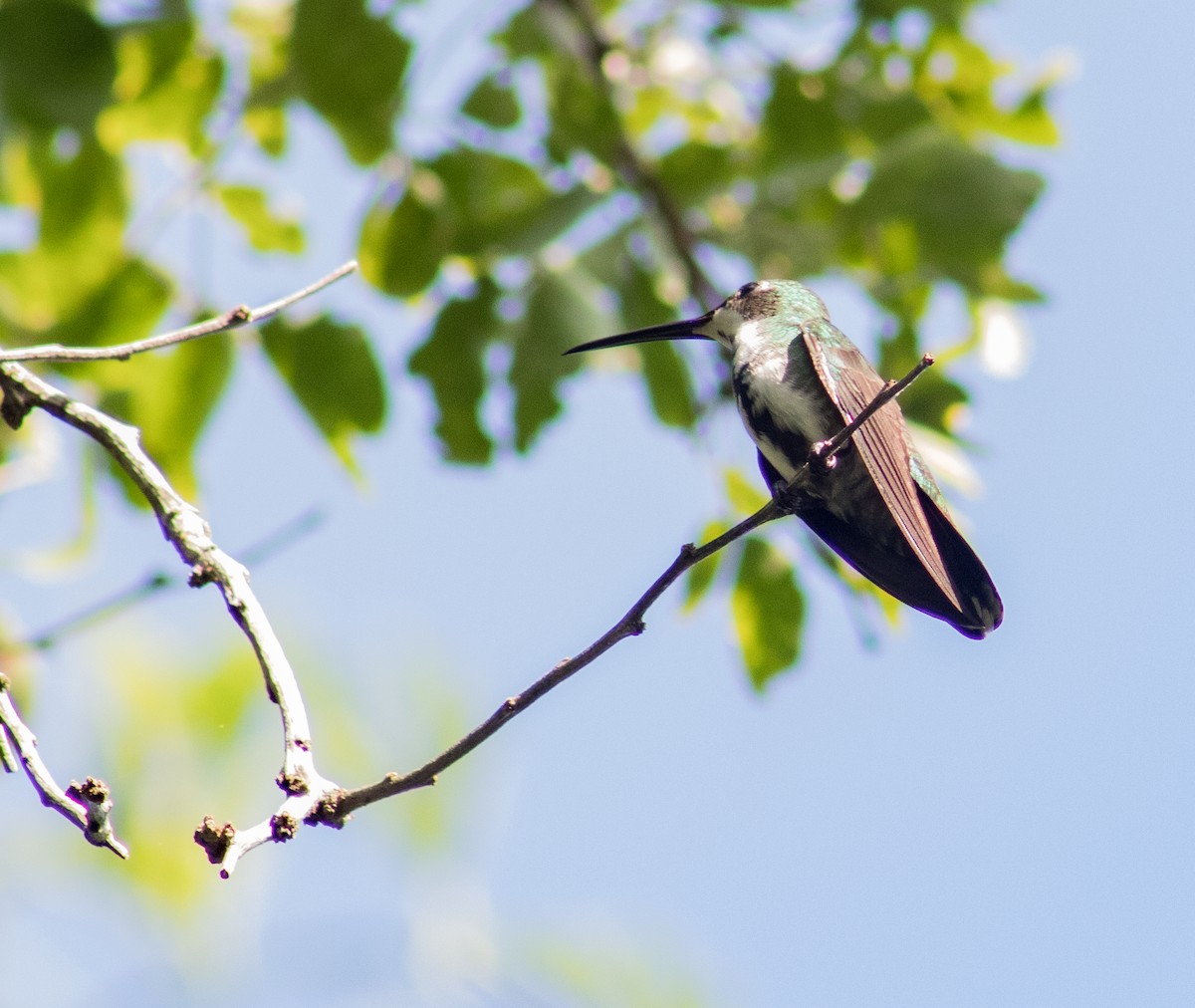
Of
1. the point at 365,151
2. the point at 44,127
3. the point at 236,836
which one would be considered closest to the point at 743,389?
the point at 365,151

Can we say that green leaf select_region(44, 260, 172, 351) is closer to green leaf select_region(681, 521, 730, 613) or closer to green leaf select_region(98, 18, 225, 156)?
green leaf select_region(98, 18, 225, 156)

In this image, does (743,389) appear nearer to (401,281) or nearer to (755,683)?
(755,683)

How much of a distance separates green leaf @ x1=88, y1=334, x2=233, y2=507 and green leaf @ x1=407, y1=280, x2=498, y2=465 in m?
0.69

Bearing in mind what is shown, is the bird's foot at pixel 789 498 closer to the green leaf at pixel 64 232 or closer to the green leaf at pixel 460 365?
the green leaf at pixel 460 365

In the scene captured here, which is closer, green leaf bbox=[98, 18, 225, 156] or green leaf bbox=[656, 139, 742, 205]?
green leaf bbox=[98, 18, 225, 156]

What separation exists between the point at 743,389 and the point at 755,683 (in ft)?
2.68

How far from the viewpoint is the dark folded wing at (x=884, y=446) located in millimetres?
3078

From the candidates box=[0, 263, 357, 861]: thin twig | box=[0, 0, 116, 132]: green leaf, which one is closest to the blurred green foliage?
box=[0, 0, 116, 132]: green leaf

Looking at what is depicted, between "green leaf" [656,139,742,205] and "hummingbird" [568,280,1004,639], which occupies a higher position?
"green leaf" [656,139,742,205]

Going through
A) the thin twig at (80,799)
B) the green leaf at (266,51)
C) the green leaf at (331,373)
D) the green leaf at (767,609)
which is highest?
the green leaf at (266,51)

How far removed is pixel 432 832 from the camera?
12.8m

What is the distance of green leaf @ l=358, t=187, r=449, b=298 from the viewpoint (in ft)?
14.0

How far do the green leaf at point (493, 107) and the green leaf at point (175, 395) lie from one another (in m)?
1.21

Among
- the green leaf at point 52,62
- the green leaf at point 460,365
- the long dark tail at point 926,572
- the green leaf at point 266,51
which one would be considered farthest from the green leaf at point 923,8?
the green leaf at point 52,62
